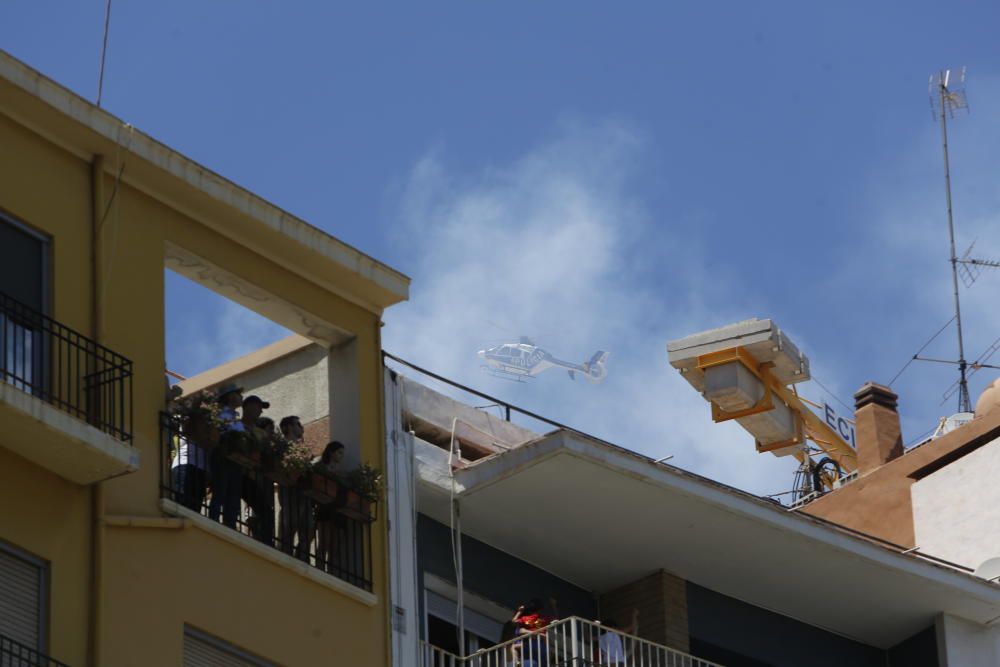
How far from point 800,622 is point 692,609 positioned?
5.99 feet

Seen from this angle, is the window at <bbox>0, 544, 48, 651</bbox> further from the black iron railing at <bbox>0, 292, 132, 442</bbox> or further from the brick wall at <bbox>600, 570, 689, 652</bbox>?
the brick wall at <bbox>600, 570, 689, 652</bbox>

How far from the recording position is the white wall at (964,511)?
3219 cm

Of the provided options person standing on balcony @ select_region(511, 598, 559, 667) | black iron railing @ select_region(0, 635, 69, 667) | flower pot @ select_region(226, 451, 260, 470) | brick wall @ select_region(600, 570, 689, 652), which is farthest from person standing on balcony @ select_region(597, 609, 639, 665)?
black iron railing @ select_region(0, 635, 69, 667)

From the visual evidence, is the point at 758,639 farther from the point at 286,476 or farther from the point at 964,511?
the point at 286,476

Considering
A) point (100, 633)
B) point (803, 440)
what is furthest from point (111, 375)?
point (803, 440)

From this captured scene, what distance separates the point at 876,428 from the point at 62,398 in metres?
23.2

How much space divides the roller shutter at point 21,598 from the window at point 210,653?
1.59 meters

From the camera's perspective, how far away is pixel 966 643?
27.1m

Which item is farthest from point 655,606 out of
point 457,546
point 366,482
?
point 366,482

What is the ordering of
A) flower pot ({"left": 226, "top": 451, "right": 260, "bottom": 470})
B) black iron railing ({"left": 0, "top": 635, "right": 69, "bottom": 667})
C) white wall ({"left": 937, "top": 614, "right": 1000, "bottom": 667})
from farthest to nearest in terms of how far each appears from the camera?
white wall ({"left": 937, "top": 614, "right": 1000, "bottom": 667}), flower pot ({"left": 226, "top": 451, "right": 260, "bottom": 470}), black iron railing ({"left": 0, "top": 635, "right": 69, "bottom": 667})

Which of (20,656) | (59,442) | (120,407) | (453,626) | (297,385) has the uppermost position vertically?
(297,385)

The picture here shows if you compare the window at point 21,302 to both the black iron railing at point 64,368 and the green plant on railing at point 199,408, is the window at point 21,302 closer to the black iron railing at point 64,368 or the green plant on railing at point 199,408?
the black iron railing at point 64,368

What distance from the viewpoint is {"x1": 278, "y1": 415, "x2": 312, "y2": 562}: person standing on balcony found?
811 inches

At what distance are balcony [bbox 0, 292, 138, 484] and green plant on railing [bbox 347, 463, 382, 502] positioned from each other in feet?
9.46
